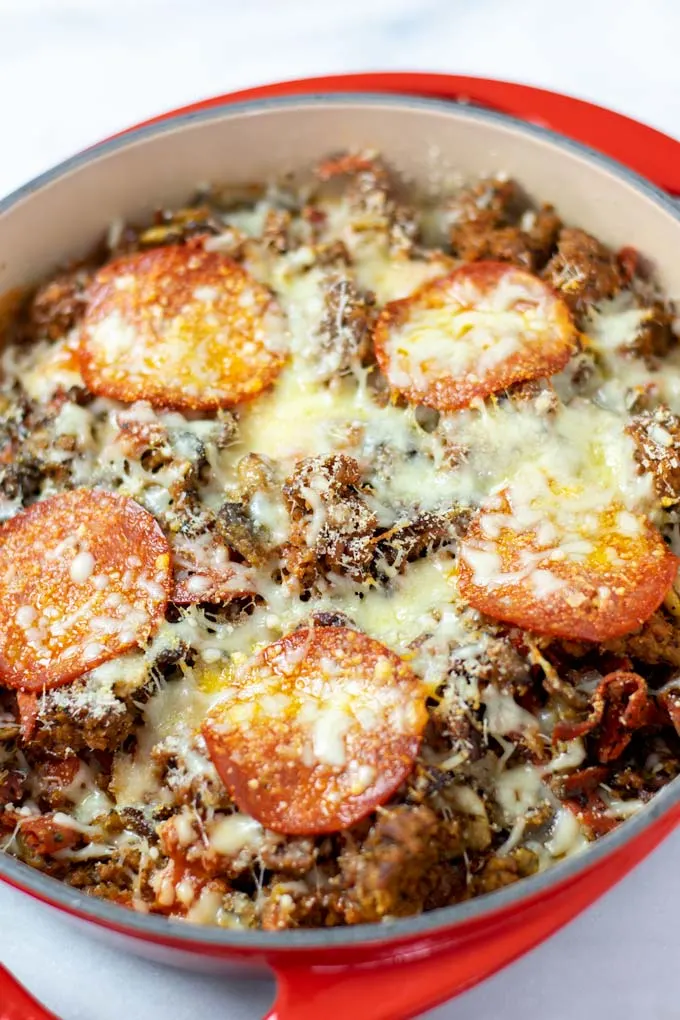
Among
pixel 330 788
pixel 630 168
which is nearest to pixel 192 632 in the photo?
pixel 330 788

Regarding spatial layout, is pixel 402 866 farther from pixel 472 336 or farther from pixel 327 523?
pixel 472 336

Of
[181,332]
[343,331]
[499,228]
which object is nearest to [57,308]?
[181,332]

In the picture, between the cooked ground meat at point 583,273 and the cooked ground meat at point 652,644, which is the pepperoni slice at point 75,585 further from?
the cooked ground meat at point 583,273

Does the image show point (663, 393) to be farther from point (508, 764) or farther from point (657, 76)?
point (657, 76)

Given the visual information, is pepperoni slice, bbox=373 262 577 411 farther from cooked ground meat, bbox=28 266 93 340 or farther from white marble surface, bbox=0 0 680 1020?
white marble surface, bbox=0 0 680 1020

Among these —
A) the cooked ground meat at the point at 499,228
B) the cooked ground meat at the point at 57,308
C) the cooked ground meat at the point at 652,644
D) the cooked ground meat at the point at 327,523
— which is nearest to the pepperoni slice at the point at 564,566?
the cooked ground meat at the point at 652,644

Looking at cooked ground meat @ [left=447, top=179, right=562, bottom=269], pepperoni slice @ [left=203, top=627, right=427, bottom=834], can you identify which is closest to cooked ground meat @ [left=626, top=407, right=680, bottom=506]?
cooked ground meat @ [left=447, top=179, right=562, bottom=269]
